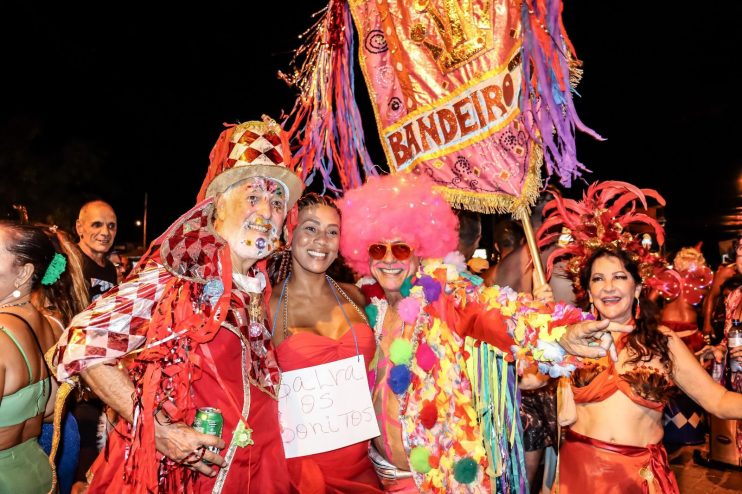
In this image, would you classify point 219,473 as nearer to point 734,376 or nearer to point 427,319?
point 427,319

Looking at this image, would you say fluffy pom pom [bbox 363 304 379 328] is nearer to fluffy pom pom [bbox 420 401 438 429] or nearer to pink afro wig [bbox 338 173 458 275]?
pink afro wig [bbox 338 173 458 275]

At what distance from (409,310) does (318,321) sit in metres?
0.51

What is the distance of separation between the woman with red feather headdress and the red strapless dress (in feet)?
3.87

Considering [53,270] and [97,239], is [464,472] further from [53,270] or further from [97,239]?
[97,239]

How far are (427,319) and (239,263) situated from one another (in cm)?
114

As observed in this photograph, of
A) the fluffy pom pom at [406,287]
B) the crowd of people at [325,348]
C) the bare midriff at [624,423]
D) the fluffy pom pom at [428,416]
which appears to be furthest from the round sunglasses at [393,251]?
the bare midriff at [624,423]

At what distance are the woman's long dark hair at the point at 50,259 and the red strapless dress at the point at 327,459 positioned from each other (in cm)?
131

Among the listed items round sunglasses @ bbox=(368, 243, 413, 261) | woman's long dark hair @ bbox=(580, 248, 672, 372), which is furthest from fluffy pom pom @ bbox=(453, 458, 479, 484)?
round sunglasses @ bbox=(368, 243, 413, 261)

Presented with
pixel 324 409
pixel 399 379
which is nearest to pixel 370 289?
pixel 399 379

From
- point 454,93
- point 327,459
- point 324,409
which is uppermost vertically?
point 454,93

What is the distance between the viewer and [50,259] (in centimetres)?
301

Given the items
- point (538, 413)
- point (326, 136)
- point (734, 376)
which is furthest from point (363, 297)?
point (734, 376)

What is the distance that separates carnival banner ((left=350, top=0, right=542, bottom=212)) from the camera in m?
3.32

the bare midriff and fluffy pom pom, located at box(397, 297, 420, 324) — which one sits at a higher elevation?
fluffy pom pom, located at box(397, 297, 420, 324)
